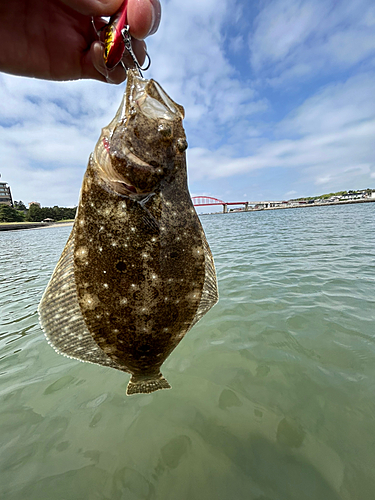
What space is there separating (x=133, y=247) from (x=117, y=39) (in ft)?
5.65

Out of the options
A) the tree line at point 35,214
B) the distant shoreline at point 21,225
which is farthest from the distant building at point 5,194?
the distant shoreline at point 21,225

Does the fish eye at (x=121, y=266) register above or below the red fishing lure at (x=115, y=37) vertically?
below

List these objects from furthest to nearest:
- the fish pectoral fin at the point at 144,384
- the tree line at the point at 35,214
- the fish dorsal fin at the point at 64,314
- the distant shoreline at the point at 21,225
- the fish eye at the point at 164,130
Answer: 1. the tree line at the point at 35,214
2. the distant shoreline at the point at 21,225
3. the fish pectoral fin at the point at 144,384
4. the fish dorsal fin at the point at 64,314
5. the fish eye at the point at 164,130

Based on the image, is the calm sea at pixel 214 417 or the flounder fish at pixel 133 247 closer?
the flounder fish at pixel 133 247

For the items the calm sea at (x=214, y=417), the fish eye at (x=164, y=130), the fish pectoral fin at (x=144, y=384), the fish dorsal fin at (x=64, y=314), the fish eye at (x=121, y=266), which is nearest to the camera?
the fish eye at (x=164, y=130)

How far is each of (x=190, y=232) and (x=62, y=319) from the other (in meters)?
1.17

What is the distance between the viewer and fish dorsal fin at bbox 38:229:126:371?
5.73 feet

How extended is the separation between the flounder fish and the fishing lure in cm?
41

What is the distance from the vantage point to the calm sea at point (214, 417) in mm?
2365

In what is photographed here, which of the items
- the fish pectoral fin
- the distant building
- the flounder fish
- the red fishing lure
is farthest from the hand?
the distant building

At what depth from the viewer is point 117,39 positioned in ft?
6.28

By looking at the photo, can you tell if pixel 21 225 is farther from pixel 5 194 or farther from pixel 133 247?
pixel 133 247

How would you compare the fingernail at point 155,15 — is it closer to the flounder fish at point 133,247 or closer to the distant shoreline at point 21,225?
the flounder fish at point 133,247

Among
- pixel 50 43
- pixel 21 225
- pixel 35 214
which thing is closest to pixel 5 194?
pixel 35 214
